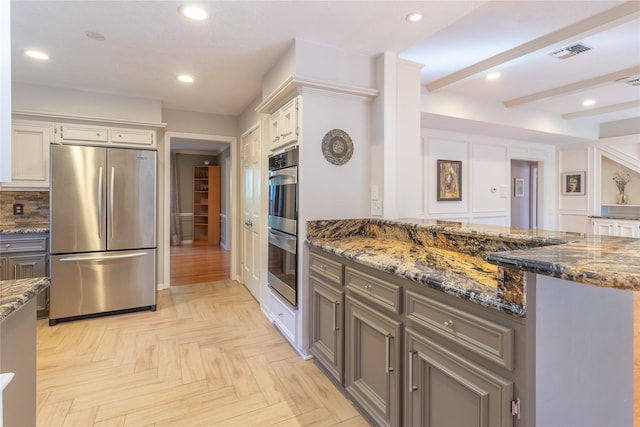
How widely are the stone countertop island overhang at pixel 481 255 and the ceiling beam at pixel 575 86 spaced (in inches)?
119

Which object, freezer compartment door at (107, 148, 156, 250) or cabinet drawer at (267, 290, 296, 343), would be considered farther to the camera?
freezer compartment door at (107, 148, 156, 250)

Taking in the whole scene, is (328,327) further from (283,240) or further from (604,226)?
(604,226)

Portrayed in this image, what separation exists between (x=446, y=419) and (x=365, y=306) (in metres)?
0.64

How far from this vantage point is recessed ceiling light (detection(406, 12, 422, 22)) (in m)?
2.12

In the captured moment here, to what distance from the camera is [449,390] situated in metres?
1.25

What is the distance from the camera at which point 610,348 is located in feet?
3.63

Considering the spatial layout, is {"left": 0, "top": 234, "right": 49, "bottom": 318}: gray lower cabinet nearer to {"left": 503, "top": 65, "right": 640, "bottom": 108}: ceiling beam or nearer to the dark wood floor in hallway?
the dark wood floor in hallway

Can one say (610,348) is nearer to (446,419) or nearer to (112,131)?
(446,419)

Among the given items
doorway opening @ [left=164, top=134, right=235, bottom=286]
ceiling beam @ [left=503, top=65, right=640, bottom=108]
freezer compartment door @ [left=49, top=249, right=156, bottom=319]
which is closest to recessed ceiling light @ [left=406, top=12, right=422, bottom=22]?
ceiling beam @ [left=503, top=65, right=640, bottom=108]

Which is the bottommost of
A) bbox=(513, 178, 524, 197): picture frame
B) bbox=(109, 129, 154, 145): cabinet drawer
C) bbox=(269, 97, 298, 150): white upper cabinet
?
bbox=(513, 178, 524, 197): picture frame

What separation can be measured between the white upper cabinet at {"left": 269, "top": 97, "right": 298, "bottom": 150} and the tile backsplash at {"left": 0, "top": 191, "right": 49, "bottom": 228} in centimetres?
280

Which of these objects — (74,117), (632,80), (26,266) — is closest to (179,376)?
(26,266)

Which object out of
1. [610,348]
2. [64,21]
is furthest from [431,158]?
[64,21]

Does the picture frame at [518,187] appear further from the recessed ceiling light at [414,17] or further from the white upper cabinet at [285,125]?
the white upper cabinet at [285,125]
